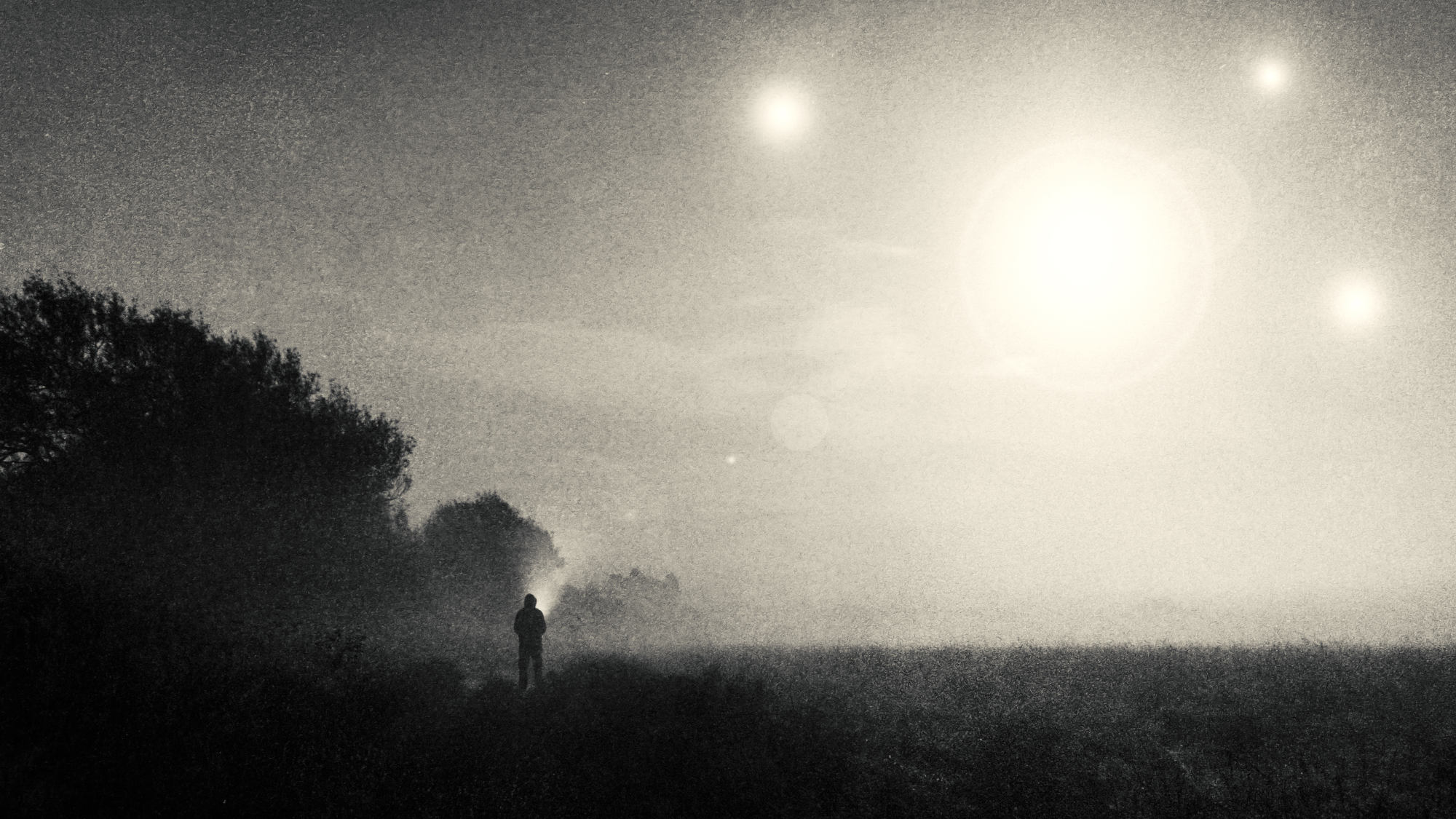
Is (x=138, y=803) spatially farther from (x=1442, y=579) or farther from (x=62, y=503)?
(x=1442, y=579)

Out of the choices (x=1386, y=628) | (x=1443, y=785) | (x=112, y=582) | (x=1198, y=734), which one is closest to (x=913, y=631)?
(x=1386, y=628)

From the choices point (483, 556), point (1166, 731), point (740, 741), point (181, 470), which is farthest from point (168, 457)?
point (483, 556)

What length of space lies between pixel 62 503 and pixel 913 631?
124ft

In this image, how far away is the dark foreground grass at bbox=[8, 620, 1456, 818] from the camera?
8.25 meters

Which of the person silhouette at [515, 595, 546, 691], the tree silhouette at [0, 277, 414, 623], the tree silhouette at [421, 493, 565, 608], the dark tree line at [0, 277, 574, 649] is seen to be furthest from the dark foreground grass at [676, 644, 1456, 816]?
the tree silhouette at [421, 493, 565, 608]

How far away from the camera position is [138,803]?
7.32 meters

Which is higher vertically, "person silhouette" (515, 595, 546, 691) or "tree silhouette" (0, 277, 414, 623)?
"tree silhouette" (0, 277, 414, 623)

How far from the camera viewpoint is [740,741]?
12.2m

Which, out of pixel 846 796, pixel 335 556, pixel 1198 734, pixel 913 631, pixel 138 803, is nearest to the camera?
pixel 138 803

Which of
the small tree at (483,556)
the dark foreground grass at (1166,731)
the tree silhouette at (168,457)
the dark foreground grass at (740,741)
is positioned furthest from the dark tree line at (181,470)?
the small tree at (483,556)

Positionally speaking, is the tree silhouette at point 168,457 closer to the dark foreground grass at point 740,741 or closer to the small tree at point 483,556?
the dark foreground grass at point 740,741

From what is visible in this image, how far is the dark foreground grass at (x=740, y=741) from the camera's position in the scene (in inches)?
325

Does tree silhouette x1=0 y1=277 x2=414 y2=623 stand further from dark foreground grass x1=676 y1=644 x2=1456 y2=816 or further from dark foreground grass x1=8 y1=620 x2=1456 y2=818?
dark foreground grass x1=676 y1=644 x2=1456 y2=816

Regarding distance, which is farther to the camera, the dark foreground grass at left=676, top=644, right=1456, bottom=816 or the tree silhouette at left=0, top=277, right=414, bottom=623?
the tree silhouette at left=0, top=277, right=414, bottom=623
